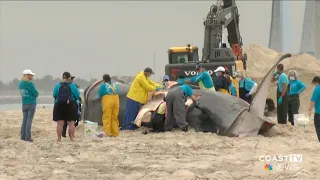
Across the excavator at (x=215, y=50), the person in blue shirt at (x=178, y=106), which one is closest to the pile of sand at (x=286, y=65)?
the excavator at (x=215, y=50)

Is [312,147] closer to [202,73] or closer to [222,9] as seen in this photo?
[202,73]

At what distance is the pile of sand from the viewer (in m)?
25.9

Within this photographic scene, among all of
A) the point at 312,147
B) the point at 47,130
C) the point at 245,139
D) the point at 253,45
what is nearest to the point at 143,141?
the point at 245,139

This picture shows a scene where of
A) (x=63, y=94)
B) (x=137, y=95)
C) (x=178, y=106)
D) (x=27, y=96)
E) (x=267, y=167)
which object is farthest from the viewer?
(x=137, y=95)

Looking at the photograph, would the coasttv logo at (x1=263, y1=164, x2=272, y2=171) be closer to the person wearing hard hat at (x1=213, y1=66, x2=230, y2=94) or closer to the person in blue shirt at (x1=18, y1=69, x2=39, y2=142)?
the person in blue shirt at (x1=18, y1=69, x2=39, y2=142)

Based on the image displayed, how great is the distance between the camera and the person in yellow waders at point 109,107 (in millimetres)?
10977

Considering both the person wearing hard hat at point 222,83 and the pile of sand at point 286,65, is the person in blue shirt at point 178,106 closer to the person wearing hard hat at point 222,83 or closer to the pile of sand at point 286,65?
the person wearing hard hat at point 222,83

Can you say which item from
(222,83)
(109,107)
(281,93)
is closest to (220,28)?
(222,83)

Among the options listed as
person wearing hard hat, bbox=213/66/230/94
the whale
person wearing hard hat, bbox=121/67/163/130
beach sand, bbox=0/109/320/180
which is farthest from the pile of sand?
beach sand, bbox=0/109/320/180

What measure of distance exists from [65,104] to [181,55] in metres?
10.7

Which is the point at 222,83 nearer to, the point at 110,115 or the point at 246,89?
the point at 246,89

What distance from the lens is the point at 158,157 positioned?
26.2 feet

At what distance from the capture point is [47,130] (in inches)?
544

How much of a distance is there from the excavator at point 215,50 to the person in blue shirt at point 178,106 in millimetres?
6796
